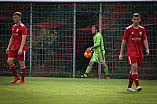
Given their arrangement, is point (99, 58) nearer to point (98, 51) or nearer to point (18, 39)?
point (98, 51)

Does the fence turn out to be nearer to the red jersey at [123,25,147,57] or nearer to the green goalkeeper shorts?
the green goalkeeper shorts

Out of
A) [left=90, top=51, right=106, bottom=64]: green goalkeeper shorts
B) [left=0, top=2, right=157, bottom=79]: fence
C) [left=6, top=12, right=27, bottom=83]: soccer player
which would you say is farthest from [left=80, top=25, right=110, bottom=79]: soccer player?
[left=6, top=12, right=27, bottom=83]: soccer player

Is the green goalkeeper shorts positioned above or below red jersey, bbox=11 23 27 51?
below

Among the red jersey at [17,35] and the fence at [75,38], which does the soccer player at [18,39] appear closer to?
the red jersey at [17,35]

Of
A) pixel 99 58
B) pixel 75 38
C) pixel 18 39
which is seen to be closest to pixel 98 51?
pixel 99 58

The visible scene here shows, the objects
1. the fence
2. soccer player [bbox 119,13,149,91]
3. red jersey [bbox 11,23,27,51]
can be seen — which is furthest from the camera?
the fence

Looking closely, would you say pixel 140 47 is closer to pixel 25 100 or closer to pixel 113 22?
pixel 25 100

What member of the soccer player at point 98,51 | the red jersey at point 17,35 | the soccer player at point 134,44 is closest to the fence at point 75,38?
the soccer player at point 98,51

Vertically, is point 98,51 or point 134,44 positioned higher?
point 134,44

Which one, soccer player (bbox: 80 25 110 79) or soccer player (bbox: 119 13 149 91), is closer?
soccer player (bbox: 119 13 149 91)

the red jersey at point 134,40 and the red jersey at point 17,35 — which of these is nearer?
the red jersey at point 134,40

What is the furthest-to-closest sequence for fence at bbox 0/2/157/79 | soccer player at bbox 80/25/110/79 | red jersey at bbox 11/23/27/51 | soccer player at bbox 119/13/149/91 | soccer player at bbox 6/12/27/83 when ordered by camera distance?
fence at bbox 0/2/157/79, soccer player at bbox 80/25/110/79, red jersey at bbox 11/23/27/51, soccer player at bbox 6/12/27/83, soccer player at bbox 119/13/149/91

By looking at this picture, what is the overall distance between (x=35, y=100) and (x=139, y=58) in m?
2.95

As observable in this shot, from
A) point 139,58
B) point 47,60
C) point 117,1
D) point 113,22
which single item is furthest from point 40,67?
point 139,58
